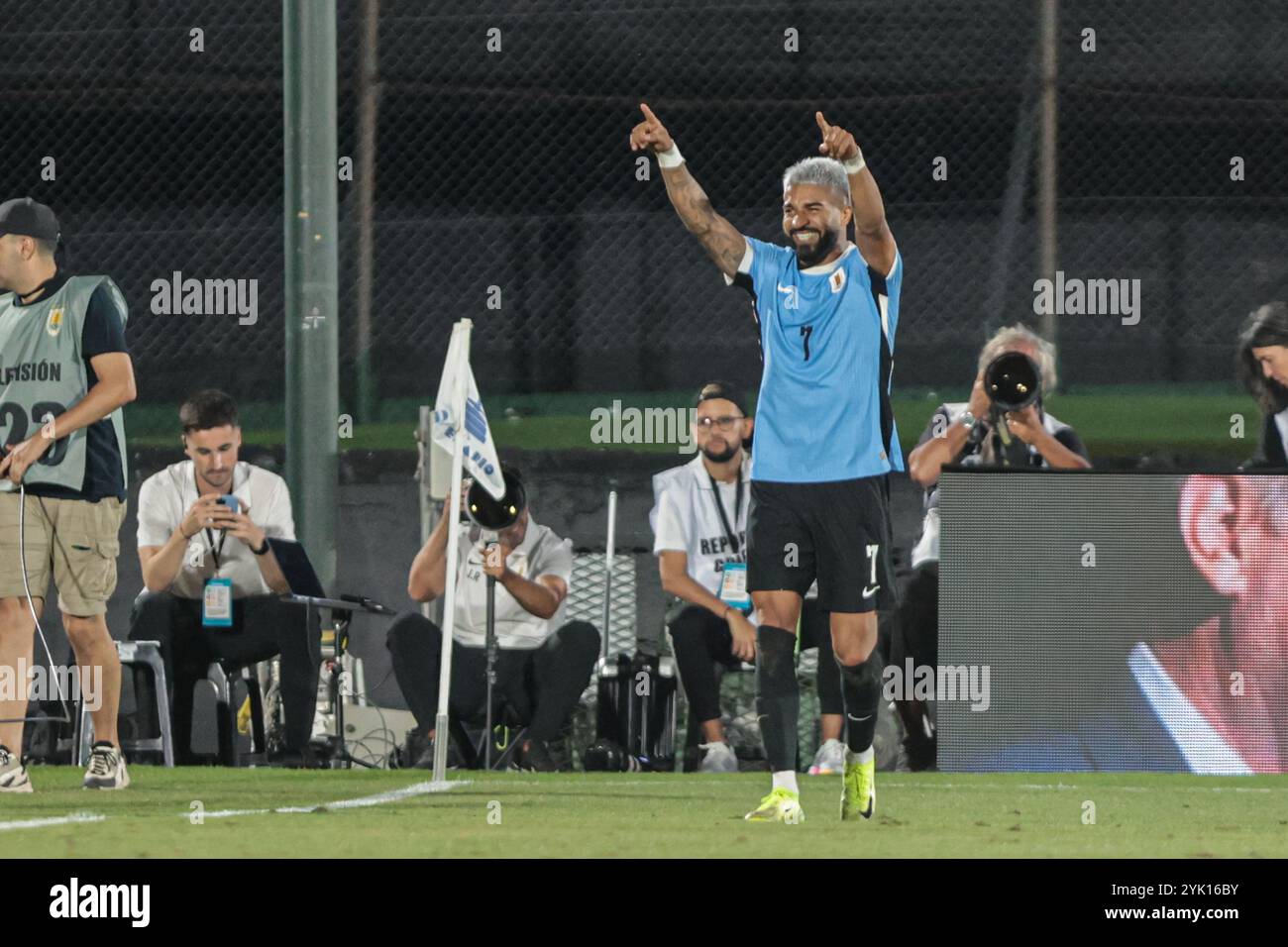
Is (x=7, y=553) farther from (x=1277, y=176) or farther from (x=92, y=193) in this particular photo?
(x=1277, y=176)

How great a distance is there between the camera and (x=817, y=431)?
6.94 m

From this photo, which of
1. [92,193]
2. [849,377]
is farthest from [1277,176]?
[92,193]

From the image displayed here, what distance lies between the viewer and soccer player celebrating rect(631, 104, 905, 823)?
6914 millimetres

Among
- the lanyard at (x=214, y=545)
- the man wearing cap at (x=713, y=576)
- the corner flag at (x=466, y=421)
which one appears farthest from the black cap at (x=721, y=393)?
the lanyard at (x=214, y=545)

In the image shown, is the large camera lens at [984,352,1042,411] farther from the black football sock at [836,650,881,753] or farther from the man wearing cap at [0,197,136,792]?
the man wearing cap at [0,197,136,792]

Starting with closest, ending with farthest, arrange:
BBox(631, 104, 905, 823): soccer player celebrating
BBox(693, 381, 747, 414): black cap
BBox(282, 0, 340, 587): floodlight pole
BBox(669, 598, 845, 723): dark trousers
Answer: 1. BBox(631, 104, 905, 823): soccer player celebrating
2. BBox(669, 598, 845, 723): dark trousers
3. BBox(693, 381, 747, 414): black cap
4. BBox(282, 0, 340, 587): floodlight pole

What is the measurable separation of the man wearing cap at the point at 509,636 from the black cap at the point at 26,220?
236 centimetres

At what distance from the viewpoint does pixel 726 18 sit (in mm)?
10789

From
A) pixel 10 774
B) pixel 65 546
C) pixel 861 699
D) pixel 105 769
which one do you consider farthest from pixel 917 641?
pixel 10 774

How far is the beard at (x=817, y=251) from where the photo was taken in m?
6.98

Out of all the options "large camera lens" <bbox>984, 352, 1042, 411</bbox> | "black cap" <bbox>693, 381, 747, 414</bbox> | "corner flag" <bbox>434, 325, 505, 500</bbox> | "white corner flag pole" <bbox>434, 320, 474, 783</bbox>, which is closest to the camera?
"white corner flag pole" <bbox>434, 320, 474, 783</bbox>

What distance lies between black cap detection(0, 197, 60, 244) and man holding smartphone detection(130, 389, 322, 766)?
6.38 feet

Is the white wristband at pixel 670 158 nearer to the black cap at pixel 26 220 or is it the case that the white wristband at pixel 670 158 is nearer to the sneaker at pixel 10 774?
the black cap at pixel 26 220

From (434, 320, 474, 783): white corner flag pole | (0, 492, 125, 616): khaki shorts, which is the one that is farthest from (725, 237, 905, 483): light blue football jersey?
(0, 492, 125, 616): khaki shorts
